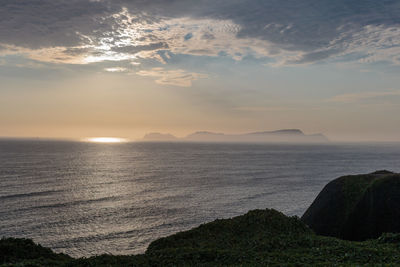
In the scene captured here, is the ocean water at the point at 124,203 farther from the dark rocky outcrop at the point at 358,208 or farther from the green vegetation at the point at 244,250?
the dark rocky outcrop at the point at 358,208

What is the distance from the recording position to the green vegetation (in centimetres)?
1884

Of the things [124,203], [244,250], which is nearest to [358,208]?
[244,250]

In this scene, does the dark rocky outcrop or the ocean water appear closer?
the dark rocky outcrop

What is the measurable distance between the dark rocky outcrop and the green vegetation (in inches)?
273

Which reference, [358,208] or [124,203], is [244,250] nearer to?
[358,208]

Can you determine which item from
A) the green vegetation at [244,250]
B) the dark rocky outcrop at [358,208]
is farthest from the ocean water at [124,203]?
the dark rocky outcrop at [358,208]

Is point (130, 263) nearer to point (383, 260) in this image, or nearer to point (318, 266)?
point (318, 266)

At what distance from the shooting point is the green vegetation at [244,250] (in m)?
18.8

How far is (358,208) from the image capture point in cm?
3119

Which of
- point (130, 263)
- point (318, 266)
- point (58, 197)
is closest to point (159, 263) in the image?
point (130, 263)

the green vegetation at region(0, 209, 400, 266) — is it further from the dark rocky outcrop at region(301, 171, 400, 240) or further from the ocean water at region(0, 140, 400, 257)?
the ocean water at region(0, 140, 400, 257)

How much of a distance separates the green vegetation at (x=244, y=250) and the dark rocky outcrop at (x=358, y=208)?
695cm

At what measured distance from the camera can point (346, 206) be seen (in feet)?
107

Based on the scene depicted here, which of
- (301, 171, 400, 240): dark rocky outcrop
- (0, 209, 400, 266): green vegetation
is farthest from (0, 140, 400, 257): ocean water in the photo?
(301, 171, 400, 240): dark rocky outcrop
